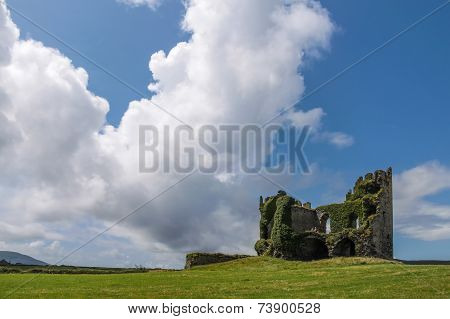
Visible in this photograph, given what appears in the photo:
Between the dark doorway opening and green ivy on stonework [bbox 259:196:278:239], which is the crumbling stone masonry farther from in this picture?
green ivy on stonework [bbox 259:196:278:239]

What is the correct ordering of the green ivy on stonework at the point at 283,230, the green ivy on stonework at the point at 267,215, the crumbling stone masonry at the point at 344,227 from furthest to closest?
the green ivy on stonework at the point at 267,215 < the green ivy on stonework at the point at 283,230 < the crumbling stone masonry at the point at 344,227

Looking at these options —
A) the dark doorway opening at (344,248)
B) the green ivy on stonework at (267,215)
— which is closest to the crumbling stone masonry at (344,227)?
the dark doorway opening at (344,248)

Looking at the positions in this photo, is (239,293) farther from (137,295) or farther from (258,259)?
(258,259)

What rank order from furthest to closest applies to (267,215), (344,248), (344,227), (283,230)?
1. (267,215)
2. (344,227)
3. (283,230)
4. (344,248)

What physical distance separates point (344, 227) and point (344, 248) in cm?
475

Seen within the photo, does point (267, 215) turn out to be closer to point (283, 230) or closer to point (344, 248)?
point (283, 230)

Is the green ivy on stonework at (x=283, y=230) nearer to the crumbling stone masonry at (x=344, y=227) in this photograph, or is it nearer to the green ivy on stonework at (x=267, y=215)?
the crumbling stone masonry at (x=344, y=227)

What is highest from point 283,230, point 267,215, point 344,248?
point 267,215

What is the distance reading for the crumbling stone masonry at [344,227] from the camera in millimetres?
54281

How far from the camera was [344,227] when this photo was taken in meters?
60.2

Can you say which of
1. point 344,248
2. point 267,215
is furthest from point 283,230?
point 267,215
